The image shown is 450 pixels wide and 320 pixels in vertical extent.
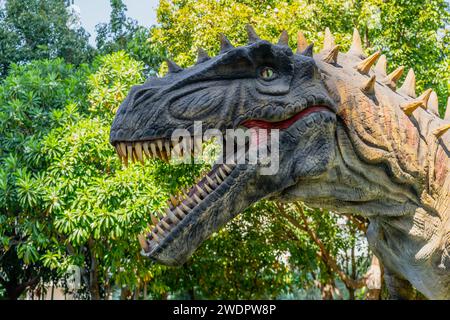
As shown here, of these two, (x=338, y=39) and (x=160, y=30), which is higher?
(x=160, y=30)

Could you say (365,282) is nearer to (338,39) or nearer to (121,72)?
(338,39)

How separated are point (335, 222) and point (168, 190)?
5387 millimetres

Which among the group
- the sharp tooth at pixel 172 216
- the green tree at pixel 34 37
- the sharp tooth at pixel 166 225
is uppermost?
the green tree at pixel 34 37

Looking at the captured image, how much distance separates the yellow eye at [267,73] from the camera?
3.49m

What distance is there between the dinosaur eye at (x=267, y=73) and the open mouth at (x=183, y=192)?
0.23 m

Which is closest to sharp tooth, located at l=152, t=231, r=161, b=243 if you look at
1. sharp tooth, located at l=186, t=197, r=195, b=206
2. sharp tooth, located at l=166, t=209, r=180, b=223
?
sharp tooth, located at l=166, t=209, r=180, b=223

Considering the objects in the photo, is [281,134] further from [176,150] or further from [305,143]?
[176,150]

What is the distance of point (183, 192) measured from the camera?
3479 mm

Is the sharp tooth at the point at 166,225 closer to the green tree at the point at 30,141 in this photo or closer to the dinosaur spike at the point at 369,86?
the dinosaur spike at the point at 369,86

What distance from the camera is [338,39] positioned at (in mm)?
10008

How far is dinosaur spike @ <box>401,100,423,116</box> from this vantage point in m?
3.86

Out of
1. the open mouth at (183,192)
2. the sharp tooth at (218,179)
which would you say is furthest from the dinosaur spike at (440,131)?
the sharp tooth at (218,179)

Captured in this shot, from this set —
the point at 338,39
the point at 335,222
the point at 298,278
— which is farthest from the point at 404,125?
the point at 298,278

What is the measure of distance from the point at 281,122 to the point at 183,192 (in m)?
0.60
